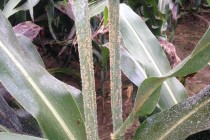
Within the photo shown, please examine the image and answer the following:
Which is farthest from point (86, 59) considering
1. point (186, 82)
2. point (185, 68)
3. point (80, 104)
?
point (186, 82)

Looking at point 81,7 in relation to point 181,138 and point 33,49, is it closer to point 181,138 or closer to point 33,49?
point 181,138

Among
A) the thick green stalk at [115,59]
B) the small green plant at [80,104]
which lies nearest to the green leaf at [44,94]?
the small green plant at [80,104]

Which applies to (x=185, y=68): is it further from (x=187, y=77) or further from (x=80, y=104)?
(x=187, y=77)

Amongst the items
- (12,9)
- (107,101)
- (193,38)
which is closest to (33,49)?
(12,9)

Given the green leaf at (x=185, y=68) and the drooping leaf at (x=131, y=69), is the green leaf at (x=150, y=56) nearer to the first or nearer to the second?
the drooping leaf at (x=131, y=69)

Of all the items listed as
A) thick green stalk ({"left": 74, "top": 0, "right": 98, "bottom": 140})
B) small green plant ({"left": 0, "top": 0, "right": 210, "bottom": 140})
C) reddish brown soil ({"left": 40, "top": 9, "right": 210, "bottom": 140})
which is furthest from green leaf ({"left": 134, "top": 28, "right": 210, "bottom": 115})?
reddish brown soil ({"left": 40, "top": 9, "right": 210, "bottom": 140})

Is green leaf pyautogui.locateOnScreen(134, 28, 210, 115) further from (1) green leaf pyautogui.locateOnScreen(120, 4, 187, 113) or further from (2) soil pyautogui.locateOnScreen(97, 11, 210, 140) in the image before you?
(2) soil pyautogui.locateOnScreen(97, 11, 210, 140)
